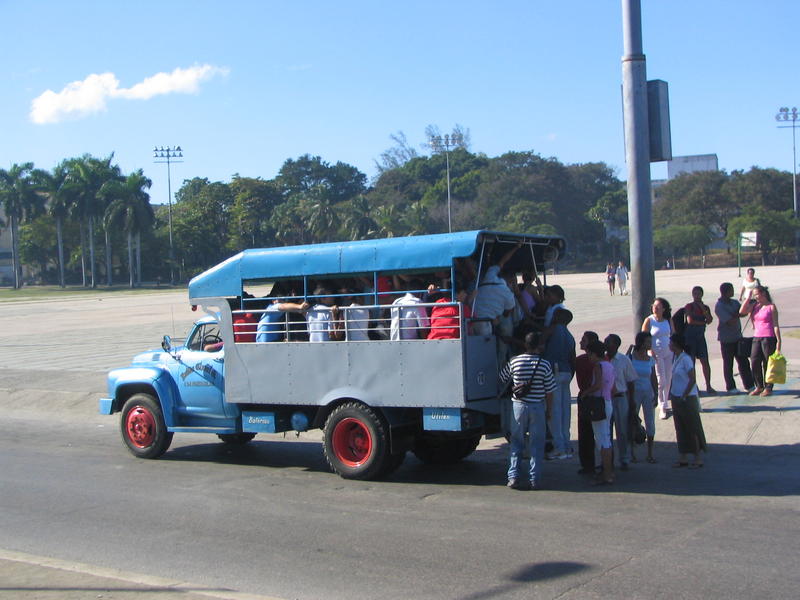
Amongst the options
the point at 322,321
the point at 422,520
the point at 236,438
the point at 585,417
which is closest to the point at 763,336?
the point at 585,417

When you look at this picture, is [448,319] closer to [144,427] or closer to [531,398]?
[531,398]

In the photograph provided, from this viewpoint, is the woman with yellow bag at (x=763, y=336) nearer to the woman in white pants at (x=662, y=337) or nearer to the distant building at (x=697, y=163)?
the woman in white pants at (x=662, y=337)

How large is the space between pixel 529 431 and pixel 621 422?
4.04ft

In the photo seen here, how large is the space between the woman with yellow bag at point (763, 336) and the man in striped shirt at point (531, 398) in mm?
5258

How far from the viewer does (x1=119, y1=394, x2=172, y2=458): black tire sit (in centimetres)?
1084

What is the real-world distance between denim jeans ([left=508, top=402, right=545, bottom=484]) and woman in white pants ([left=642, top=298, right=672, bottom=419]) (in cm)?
351

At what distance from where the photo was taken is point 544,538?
6809 mm

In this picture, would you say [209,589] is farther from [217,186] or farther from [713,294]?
[217,186]

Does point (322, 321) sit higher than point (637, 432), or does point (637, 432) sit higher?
point (322, 321)

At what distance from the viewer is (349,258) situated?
925 centimetres

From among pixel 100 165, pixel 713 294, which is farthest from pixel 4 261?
pixel 713 294

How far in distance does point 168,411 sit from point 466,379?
4.21 m

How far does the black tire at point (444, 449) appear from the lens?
9.98 metres

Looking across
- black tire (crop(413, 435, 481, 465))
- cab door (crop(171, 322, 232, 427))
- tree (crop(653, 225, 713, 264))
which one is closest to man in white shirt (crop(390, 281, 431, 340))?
black tire (crop(413, 435, 481, 465))
